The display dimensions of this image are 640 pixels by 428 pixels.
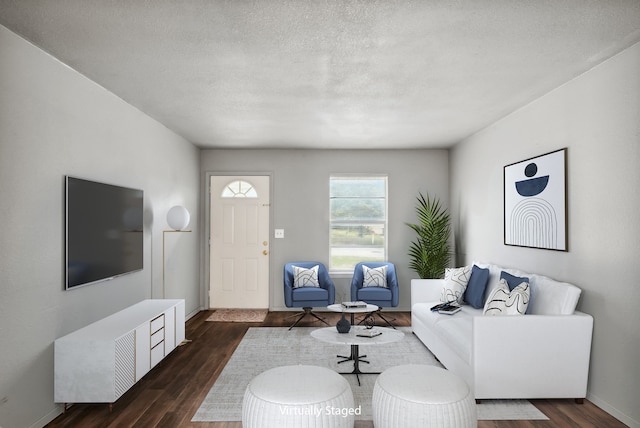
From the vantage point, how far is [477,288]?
178 inches

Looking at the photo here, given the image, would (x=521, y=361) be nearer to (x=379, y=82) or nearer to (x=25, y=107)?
(x=379, y=82)

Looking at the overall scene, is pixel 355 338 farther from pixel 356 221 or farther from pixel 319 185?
pixel 319 185

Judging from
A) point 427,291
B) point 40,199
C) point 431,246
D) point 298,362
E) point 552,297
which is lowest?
point 298,362

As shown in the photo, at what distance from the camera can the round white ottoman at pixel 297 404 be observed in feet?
7.41

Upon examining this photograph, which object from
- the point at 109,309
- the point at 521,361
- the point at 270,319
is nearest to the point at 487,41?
the point at 521,361

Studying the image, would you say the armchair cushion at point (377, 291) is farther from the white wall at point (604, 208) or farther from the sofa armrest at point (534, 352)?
the sofa armrest at point (534, 352)

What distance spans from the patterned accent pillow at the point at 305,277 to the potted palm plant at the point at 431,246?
144 centimetres

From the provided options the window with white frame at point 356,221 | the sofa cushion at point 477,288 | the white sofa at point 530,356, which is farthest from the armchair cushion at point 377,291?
the white sofa at point 530,356

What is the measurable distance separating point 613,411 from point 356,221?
13.8 ft

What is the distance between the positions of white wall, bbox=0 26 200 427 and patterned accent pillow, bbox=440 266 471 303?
3.38 m

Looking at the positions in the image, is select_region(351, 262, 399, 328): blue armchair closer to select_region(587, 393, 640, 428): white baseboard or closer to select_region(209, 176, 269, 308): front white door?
select_region(209, 176, 269, 308): front white door

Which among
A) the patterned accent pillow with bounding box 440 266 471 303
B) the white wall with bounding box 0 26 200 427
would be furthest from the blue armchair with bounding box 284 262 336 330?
the white wall with bounding box 0 26 200 427

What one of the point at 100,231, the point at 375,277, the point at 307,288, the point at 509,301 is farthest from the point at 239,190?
the point at 509,301

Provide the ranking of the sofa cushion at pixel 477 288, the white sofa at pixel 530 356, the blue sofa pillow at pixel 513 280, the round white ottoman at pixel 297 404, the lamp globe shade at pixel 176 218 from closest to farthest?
the round white ottoman at pixel 297 404 < the white sofa at pixel 530 356 < the blue sofa pillow at pixel 513 280 < the sofa cushion at pixel 477 288 < the lamp globe shade at pixel 176 218
